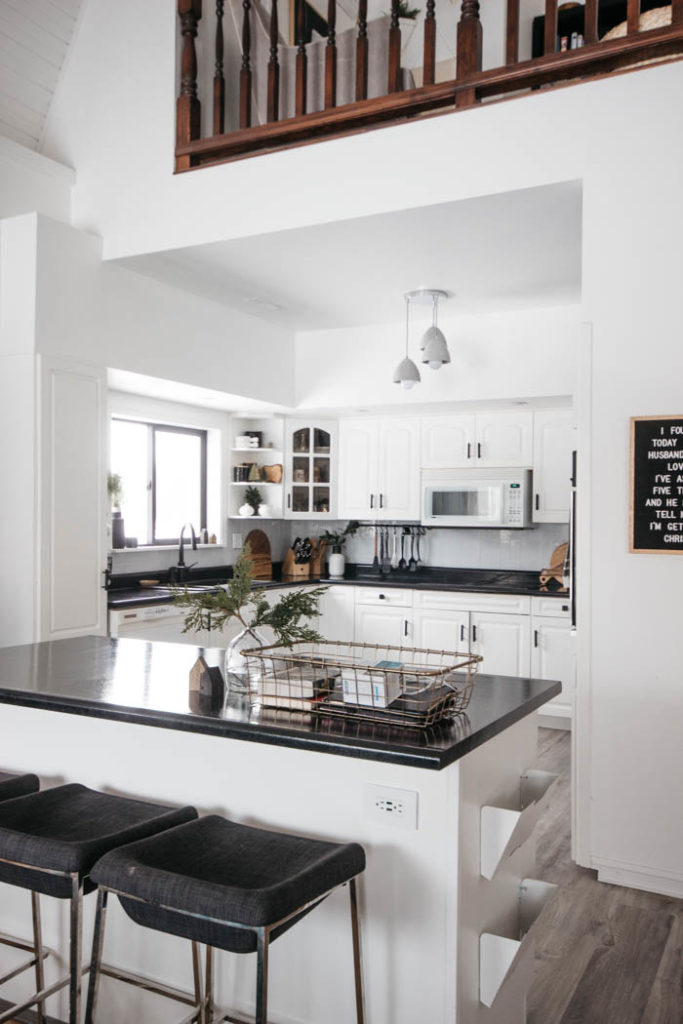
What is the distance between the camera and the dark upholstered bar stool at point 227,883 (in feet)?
5.30

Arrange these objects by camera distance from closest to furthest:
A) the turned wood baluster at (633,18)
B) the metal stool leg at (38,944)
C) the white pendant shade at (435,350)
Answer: the metal stool leg at (38,944)
the turned wood baluster at (633,18)
the white pendant shade at (435,350)

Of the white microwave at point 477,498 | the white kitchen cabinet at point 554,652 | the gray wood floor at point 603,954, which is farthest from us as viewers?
the white microwave at point 477,498

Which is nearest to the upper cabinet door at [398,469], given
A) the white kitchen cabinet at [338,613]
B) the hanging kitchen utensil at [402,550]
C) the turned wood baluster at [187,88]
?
the hanging kitchen utensil at [402,550]

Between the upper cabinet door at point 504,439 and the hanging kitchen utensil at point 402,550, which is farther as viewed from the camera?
the hanging kitchen utensil at point 402,550

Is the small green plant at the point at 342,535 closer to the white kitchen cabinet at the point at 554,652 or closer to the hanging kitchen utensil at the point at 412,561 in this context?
the hanging kitchen utensil at the point at 412,561

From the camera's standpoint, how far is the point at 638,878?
129 inches

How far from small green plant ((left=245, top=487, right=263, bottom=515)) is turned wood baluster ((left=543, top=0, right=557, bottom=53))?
4.05 metres

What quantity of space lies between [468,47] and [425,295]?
1621 millimetres

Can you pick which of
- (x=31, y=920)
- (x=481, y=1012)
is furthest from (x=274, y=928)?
(x=31, y=920)

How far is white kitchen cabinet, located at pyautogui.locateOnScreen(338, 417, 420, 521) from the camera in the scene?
6.49m

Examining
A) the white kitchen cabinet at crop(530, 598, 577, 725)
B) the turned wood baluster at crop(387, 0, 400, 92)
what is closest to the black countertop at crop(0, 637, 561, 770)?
the turned wood baluster at crop(387, 0, 400, 92)

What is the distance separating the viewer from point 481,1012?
204 centimetres

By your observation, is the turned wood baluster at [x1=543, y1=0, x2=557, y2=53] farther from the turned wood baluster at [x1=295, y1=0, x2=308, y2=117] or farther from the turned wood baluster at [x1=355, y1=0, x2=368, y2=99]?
the turned wood baluster at [x1=295, y1=0, x2=308, y2=117]

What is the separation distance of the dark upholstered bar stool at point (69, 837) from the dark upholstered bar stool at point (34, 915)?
9cm
